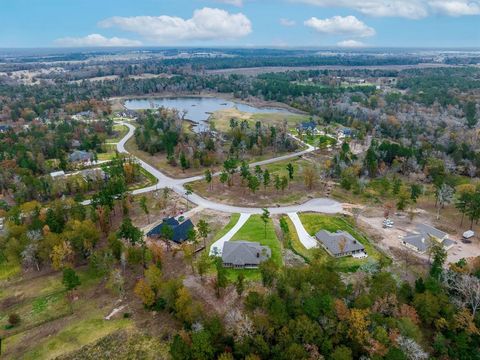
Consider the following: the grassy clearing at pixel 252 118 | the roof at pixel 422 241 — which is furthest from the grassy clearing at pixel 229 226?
the grassy clearing at pixel 252 118

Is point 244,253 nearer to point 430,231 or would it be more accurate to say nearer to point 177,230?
point 177,230

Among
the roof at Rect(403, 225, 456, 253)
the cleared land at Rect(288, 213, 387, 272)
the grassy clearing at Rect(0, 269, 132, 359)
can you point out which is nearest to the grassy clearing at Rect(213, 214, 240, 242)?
the cleared land at Rect(288, 213, 387, 272)

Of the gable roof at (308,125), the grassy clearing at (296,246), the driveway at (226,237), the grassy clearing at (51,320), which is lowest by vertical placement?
the grassy clearing at (51,320)

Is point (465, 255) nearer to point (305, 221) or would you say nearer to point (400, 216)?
point (400, 216)

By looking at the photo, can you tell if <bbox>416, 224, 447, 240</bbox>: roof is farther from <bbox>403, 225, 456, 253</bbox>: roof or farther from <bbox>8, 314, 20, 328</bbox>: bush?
<bbox>8, 314, 20, 328</bbox>: bush

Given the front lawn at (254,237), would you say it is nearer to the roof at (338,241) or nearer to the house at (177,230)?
the house at (177,230)

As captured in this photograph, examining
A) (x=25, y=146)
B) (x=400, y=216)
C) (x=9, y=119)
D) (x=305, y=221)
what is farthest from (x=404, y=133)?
(x=9, y=119)

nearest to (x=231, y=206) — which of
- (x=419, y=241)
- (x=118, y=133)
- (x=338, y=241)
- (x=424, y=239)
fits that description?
(x=338, y=241)
